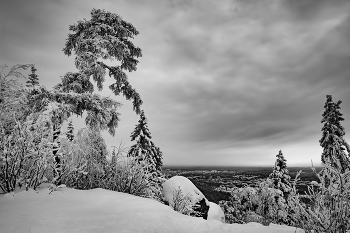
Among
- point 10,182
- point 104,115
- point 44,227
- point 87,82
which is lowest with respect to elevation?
point 44,227

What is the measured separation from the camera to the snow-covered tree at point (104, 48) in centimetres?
790

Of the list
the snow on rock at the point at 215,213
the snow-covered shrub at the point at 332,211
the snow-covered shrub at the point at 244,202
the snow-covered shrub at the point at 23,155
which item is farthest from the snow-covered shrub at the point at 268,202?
the snow-covered shrub at the point at 23,155

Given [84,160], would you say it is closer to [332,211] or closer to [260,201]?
[332,211]

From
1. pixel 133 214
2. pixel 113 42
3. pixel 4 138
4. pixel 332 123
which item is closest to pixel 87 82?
pixel 113 42

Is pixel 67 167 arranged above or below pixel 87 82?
below

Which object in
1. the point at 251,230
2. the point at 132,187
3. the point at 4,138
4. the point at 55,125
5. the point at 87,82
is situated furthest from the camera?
the point at 87,82

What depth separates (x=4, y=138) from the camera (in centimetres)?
367

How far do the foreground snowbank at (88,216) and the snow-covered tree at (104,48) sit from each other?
18.0 feet

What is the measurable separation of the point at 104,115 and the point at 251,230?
523 centimetres

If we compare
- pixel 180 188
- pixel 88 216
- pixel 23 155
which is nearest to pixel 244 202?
pixel 180 188

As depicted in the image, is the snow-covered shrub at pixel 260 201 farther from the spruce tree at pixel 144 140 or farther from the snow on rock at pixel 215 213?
the spruce tree at pixel 144 140

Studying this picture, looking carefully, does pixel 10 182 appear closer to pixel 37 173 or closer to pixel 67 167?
pixel 37 173

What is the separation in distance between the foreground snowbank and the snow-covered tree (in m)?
5.49

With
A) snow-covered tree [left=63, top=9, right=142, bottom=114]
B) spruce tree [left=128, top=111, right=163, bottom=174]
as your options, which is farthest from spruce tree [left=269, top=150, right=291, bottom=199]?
snow-covered tree [left=63, top=9, right=142, bottom=114]
